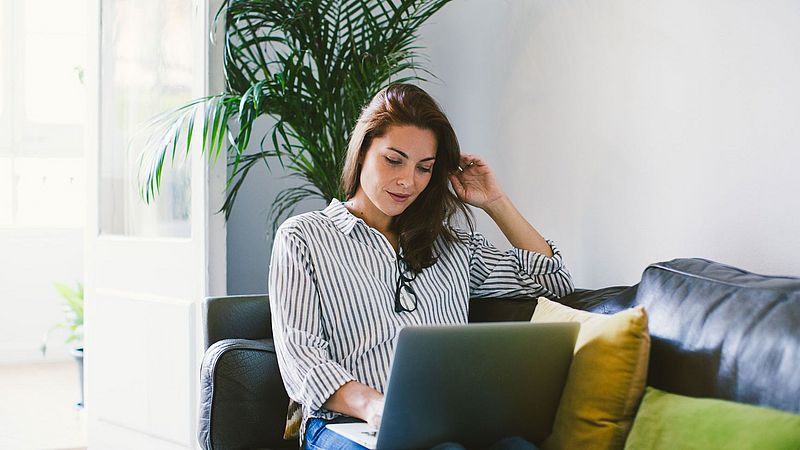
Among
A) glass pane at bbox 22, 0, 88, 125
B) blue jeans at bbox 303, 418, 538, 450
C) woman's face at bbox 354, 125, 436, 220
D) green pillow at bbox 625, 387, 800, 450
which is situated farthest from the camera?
glass pane at bbox 22, 0, 88, 125

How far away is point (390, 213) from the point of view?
2012 millimetres

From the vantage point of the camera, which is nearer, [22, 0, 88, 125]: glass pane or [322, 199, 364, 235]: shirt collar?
[322, 199, 364, 235]: shirt collar

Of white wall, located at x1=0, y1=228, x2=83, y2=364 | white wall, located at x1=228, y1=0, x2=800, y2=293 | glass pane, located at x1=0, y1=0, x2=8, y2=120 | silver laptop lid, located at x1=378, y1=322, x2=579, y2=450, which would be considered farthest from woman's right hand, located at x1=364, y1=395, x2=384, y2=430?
glass pane, located at x1=0, y1=0, x2=8, y2=120

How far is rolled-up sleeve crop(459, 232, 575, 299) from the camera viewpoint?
2.12 m

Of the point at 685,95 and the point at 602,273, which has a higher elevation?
the point at 685,95

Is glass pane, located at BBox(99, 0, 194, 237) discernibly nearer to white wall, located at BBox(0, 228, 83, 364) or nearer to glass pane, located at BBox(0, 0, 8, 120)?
white wall, located at BBox(0, 228, 83, 364)

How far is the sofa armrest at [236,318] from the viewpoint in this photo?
2.09 m

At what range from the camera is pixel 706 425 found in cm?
130

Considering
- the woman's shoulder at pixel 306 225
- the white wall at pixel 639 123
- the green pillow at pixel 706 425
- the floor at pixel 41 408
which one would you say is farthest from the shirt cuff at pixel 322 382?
the floor at pixel 41 408

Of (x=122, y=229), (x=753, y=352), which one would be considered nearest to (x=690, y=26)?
(x=753, y=352)

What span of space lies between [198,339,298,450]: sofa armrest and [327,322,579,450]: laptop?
395 mm

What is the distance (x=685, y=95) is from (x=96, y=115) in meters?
2.27

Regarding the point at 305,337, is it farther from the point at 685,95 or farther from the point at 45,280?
the point at 45,280

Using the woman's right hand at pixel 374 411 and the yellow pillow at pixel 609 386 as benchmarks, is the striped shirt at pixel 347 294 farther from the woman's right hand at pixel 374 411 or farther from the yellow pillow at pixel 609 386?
the yellow pillow at pixel 609 386
